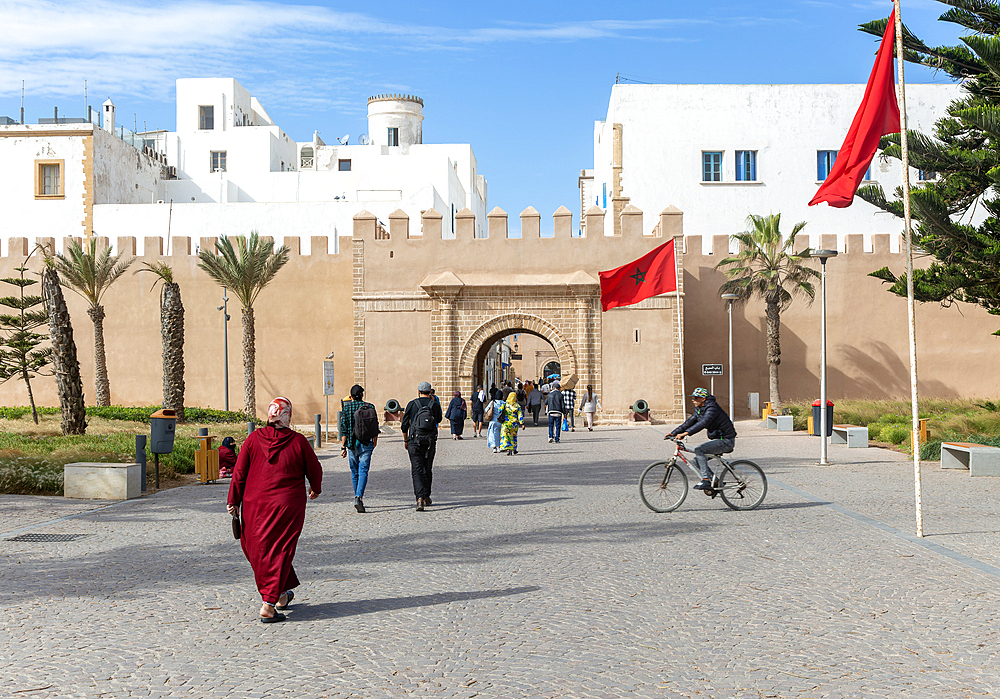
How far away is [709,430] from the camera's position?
11.4 m

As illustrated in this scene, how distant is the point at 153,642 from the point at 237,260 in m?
25.1

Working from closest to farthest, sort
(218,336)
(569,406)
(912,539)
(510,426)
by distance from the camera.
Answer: (912,539) < (510,426) < (569,406) < (218,336)

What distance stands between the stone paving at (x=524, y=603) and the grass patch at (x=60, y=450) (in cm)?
199

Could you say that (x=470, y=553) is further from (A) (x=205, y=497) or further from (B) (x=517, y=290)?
(B) (x=517, y=290)

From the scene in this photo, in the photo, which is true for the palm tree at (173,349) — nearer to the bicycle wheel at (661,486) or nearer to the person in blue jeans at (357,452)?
the person in blue jeans at (357,452)

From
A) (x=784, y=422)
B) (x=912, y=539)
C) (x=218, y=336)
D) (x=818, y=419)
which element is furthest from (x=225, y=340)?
(x=912, y=539)

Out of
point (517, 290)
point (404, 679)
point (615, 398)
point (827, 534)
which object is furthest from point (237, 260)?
point (404, 679)

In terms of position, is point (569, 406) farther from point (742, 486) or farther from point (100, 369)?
point (742, 486)

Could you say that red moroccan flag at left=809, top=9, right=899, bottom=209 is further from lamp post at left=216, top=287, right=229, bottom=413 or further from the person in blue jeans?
lamp post at left=216, top=287, right=229, bottom=413

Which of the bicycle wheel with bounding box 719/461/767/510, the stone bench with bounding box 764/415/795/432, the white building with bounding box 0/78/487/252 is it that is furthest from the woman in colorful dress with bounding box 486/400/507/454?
the white building with bounding box 0/78/487/252

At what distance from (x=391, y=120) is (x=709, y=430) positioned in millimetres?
55964

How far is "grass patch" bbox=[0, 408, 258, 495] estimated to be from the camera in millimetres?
14062

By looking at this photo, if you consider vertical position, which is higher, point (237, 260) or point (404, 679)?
A: point (237, 260)

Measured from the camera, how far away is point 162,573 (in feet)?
25.9
